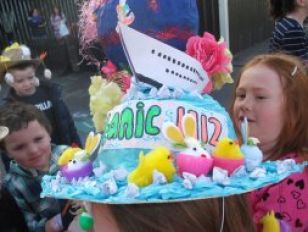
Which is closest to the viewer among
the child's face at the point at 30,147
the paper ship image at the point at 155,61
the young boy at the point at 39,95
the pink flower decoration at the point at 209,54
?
the paper ship image at the point at 155,61

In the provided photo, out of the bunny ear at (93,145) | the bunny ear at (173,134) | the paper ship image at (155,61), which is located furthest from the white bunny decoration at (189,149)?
the bunny ear at (93,145)

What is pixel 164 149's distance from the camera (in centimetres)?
93

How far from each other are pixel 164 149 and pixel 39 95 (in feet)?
8.31

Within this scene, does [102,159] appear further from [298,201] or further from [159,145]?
[298,201]

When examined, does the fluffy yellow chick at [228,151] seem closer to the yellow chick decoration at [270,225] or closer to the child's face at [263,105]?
the yellow chick decoration at [270,225]

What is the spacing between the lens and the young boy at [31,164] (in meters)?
2.07

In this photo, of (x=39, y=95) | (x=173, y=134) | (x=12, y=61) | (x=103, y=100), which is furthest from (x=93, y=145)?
(x=12, y=61)

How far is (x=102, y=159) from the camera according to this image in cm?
106

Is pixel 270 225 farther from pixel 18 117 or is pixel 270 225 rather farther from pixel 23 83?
pixel 23 83

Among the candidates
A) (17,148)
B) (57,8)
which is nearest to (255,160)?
(17,148)

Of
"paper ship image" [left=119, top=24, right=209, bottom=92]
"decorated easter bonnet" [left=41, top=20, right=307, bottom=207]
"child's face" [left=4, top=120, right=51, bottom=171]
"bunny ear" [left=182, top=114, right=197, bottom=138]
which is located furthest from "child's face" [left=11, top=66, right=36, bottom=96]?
"bunny ear" [left=182, top=114, right=197, bottom=138]

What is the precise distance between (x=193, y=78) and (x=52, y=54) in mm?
9400

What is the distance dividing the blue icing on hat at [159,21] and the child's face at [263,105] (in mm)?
585

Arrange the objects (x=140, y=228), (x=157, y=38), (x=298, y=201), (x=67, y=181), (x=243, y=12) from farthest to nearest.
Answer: (x=243, y=12), (x=298, y=201), (x=157, y=38), (x=67, y=181), (x=140, y=228)
